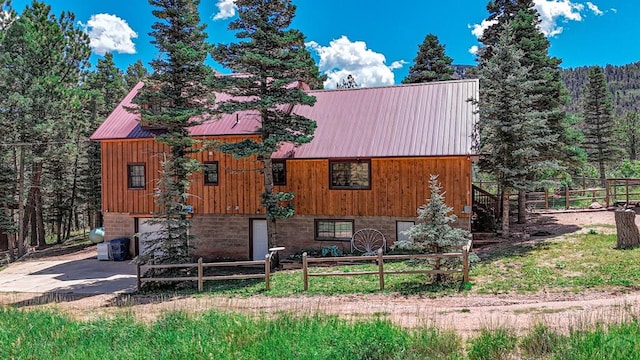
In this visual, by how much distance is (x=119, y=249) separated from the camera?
19.2m

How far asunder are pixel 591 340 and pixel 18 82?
24.1 meters

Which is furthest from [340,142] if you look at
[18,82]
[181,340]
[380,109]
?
[18,82]

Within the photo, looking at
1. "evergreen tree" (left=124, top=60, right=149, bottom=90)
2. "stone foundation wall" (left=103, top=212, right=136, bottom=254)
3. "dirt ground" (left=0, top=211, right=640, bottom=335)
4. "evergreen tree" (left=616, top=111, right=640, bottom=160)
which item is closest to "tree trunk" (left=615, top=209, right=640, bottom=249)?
"dirt ground" (left=0, top=211, right=640, bottom=335)

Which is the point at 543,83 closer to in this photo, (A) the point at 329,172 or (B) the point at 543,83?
(B) the point at 543,83

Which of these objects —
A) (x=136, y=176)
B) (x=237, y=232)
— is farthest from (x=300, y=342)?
(x=136, y=176)

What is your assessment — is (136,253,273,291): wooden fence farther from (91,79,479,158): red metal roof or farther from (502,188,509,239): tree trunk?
(502,188,509,239): tree trunk

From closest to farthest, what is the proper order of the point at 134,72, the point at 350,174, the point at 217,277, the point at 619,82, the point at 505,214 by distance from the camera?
the point at 217,277, the point at 505,214, the point at 350,174, the point at 134,72, the point at 619,82

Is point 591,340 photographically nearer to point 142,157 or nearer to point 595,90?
point 142,157

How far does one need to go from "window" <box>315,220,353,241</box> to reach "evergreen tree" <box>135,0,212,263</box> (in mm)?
5253

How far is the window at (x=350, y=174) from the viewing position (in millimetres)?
16938

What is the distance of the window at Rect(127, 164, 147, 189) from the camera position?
1956 cm

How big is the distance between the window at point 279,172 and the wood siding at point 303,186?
19 cm

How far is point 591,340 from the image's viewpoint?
5664 millimetres

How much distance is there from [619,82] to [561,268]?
195513 millimetres
